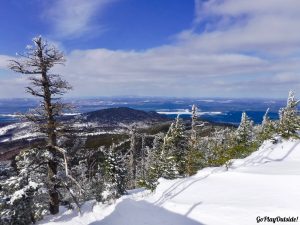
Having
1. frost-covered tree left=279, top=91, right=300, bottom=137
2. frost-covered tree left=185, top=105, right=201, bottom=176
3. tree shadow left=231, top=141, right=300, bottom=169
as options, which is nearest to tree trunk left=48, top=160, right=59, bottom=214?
tree shadow left=231, top=141, right=300, bottom=169

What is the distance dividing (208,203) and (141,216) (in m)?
3.07

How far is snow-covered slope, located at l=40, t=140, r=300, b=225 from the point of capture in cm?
1371

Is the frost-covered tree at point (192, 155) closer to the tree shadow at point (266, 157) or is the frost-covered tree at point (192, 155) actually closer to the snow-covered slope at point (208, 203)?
the tree shadow at point (266, 157)

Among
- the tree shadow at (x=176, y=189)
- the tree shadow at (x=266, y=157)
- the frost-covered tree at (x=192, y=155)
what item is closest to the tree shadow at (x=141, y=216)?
the tree shadow at (x=176, y=189)

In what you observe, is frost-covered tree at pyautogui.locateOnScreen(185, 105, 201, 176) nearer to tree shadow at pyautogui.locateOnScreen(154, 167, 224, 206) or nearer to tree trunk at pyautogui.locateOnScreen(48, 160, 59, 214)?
tree shadow at pyautogui.locateOnScreen(154, 167, 224, 206)

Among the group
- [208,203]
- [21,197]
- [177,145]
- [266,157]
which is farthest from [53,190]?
[177,145]

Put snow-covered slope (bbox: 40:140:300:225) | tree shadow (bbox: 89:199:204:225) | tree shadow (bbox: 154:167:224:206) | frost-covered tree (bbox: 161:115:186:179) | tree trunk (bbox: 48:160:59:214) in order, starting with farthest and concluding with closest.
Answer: frost-covered tree (bbox: 161:115:186:179)
tree trunk (bbox: 48:160:59:214)
tree shadow (bbox: 154:167:224:206)
tree shadow (bbox: 89:199:204:225)
snow-covered slope (bbox: 40:140:300:225)

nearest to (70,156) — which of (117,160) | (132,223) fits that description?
(132,223)

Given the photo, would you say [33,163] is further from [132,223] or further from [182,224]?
[182,224]

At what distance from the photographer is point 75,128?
19062 mm

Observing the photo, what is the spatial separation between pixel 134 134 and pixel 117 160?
888cm

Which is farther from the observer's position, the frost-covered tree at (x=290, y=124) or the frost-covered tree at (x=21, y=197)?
the frost-covered tree at (x=290, y=124)

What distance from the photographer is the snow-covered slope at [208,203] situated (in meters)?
13.7

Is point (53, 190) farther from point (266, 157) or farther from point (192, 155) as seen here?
point (192, 155)
